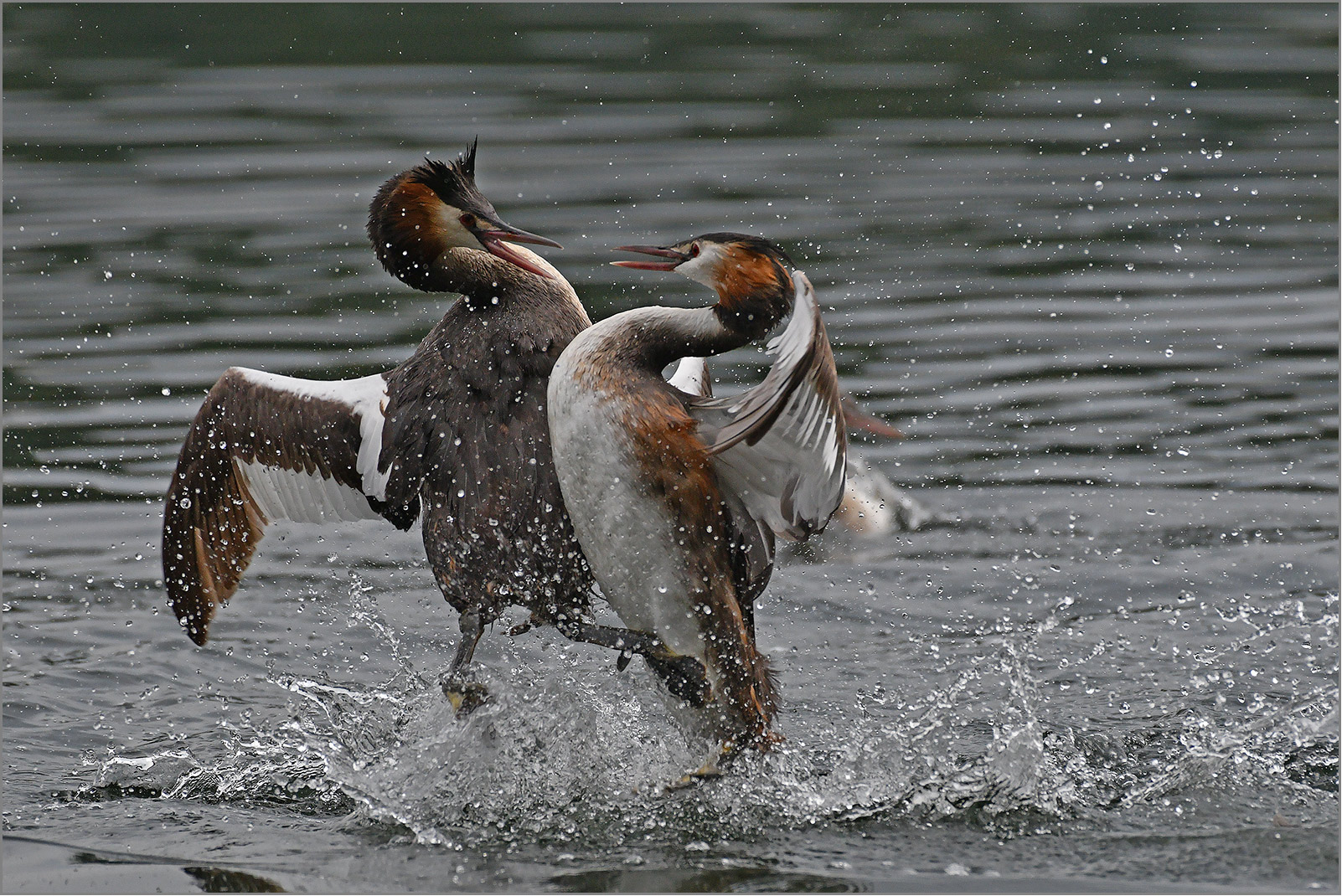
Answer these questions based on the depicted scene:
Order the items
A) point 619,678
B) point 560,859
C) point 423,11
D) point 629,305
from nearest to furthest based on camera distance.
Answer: point 560,859
point 619,678
point 629,305
point 423,11

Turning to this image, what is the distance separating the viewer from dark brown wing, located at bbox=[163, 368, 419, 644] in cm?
553

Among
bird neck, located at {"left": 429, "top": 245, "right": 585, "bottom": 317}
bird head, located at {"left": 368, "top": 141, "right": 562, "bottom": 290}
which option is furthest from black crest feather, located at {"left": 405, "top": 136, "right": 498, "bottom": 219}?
bird neck, located at {"left": 429, "top": 245, "right": 585, "bottom": 317}

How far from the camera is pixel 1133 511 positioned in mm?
7590

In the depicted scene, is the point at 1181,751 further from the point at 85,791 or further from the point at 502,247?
the point at 85,791

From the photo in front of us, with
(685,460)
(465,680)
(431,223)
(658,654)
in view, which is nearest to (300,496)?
(465,680)

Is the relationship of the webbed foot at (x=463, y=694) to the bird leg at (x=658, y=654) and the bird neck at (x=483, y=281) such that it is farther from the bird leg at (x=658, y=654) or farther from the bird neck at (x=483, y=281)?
the bird neck at (x=483, y=281)

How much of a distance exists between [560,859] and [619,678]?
98 cm

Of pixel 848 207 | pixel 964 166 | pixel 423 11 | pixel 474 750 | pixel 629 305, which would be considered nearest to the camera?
pixel 474 750

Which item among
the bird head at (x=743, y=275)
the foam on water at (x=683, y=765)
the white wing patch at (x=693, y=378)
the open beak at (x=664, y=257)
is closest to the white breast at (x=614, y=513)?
the open beak at (x=664, y=257)

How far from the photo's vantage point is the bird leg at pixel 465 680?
5.29 meters

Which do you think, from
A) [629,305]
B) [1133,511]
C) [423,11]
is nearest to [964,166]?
[629,305]

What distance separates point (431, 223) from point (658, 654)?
154 centimetres

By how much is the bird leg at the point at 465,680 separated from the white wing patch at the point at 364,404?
545mm

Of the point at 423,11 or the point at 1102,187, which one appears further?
the point at 423,11
